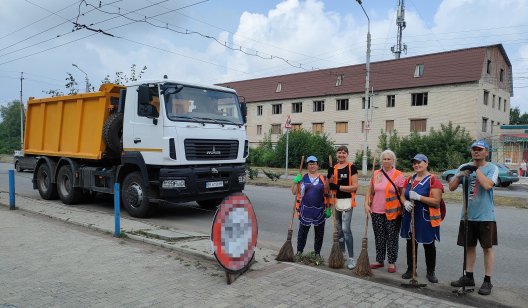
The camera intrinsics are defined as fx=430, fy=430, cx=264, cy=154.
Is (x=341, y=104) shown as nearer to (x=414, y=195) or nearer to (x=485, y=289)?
(x=414, y=195)

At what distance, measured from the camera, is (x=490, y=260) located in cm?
481

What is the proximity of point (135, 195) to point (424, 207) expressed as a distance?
6.52 meters

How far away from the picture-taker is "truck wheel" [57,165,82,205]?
37.3ft

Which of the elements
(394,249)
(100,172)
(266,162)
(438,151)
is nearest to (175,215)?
(100,172)

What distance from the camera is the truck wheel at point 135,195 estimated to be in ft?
30.6

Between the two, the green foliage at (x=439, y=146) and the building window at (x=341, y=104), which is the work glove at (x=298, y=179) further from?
the building window at (x=341, y=104)

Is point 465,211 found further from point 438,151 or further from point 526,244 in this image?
point 438,151

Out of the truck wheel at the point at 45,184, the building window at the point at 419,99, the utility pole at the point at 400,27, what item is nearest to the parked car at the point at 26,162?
the truck wheel at the point at 45,184

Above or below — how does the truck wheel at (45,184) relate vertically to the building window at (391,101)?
below

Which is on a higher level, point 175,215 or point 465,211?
point 465,211

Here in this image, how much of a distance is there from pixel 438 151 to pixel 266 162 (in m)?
16.5

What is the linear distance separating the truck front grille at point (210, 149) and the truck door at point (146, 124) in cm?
60

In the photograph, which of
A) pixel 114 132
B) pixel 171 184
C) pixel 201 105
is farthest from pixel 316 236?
pixel 114 132

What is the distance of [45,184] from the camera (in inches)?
496
